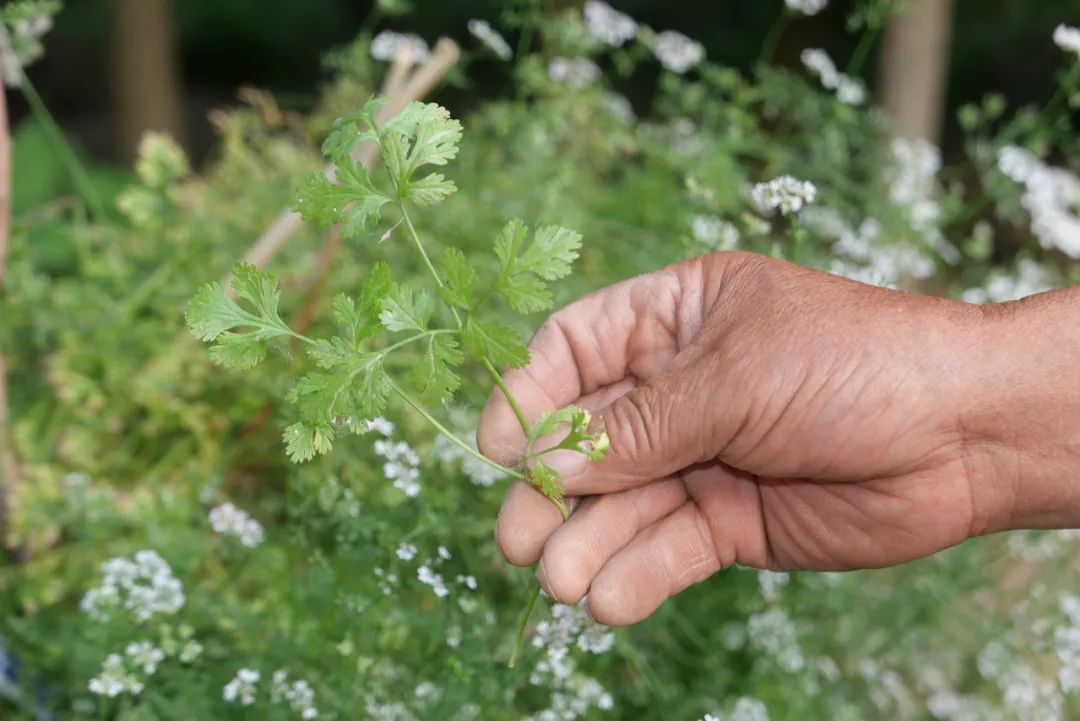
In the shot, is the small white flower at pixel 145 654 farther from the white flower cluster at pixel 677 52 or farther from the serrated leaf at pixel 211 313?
the white flower cluster at pixel 677 52

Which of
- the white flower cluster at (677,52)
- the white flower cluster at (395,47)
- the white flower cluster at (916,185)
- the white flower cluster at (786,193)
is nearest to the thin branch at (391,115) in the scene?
the white flower cluster at (395,47)

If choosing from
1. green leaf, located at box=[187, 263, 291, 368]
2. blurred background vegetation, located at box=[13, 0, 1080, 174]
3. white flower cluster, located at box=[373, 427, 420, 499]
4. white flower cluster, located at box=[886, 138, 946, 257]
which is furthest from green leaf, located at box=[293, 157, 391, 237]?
blurred background vegetation, located at box=[13, 0, 1080, 174]

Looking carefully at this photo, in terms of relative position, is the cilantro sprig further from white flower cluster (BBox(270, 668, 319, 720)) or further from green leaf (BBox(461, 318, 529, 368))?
white flower cluster (BBox(270, 668, 319, 720))

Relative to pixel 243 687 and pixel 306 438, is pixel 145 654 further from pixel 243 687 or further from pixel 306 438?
pixel 306 438

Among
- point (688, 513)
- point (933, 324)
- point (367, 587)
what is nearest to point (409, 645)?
point (367, 587)

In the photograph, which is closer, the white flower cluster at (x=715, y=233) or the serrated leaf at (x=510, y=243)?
the serrated leaf at (x=510, y=243)

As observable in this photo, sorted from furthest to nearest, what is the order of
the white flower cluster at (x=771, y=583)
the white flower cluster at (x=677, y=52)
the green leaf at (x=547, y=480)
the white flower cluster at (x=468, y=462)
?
the white flower cluster at (x=677, y=52) → the white flower cluster at (x=771, y=583) → the white flower cluster at (x=468, y=462) → the green leaf at (x=547, y=480)

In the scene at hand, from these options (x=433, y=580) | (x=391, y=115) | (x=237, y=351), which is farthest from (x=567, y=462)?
(x=391, y=115)
